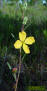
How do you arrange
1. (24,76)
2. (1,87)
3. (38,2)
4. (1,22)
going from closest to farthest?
(1,87)
(24,76)
(1,22)
(38,2)

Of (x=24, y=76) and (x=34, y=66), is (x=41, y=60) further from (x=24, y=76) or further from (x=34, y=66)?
(x=24, y=76)

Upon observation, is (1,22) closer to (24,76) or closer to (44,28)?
(44,28)

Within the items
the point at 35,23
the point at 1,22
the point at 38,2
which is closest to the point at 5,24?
the point at 1,22

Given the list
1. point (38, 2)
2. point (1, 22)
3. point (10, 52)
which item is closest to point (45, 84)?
A: point (10, 52)

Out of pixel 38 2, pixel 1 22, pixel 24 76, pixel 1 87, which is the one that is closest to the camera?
pixel 1 87

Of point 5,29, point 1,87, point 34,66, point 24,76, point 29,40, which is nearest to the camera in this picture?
point 29,40

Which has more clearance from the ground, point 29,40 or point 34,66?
point 29,40

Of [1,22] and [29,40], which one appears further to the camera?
[1,22]

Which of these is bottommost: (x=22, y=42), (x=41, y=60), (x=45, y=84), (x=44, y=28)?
(x=45, y=84)

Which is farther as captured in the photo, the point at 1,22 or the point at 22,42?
the point at 1,22
